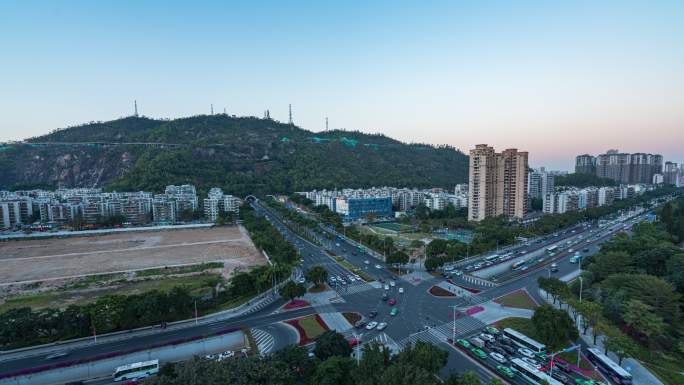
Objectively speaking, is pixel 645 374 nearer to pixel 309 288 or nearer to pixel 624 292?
pixel 624 292

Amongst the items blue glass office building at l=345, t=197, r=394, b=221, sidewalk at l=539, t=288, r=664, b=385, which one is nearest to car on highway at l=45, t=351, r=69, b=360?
sidewalk at l=539, t=288, r=664, b=385

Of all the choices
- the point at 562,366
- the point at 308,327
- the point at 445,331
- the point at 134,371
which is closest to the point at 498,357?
the point at 562,366

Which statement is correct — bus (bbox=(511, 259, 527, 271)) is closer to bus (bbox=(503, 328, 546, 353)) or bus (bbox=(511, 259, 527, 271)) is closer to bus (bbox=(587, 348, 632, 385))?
bus (bbox=(503, 328, 546, 353))

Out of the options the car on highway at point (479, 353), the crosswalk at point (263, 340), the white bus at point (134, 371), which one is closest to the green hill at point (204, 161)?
the crosswalk at point (263, 340)

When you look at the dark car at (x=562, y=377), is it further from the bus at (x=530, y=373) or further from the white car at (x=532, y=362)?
the white car at (x=532, y=362)

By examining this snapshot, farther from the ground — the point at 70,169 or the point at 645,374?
the point at 70,169

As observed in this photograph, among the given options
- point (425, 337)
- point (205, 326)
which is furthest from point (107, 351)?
point (425, 337)
